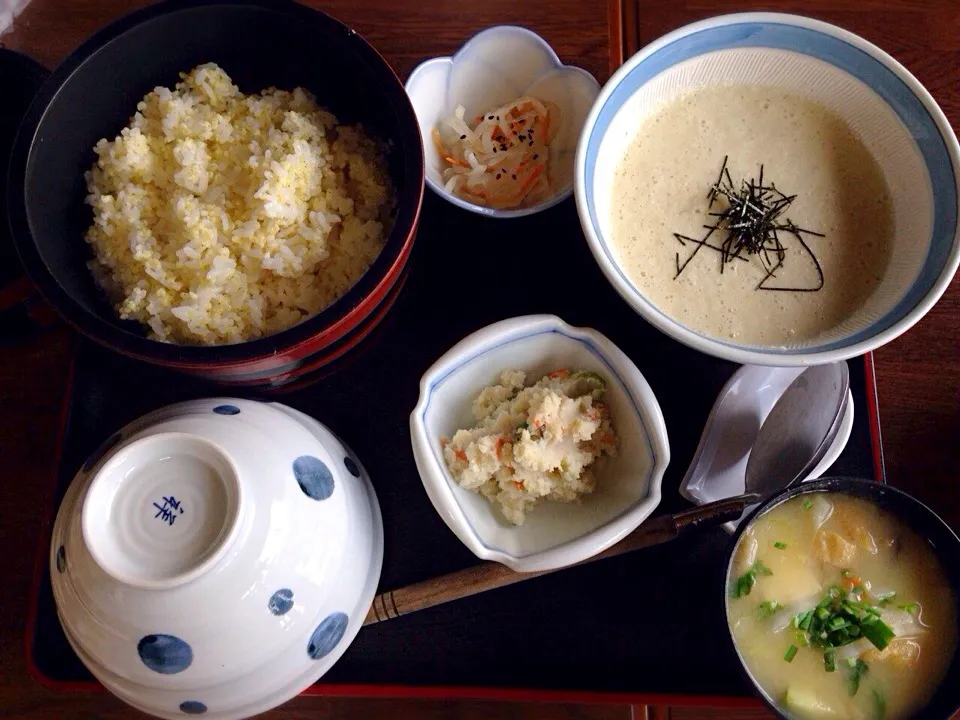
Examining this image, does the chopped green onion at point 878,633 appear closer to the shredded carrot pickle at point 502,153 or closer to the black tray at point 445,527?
the black tray at point 445,527

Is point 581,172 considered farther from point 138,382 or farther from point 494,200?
point 138,382

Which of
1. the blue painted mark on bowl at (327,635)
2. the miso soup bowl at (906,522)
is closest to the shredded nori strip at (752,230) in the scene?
the miso soup bowl at (906,522)

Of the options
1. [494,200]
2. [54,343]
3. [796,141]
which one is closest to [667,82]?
[796,141]

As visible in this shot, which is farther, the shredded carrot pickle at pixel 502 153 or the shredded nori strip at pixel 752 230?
the shredded carrot pickle at pixel 502 153

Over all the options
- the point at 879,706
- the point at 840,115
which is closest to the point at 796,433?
the point at 879,706

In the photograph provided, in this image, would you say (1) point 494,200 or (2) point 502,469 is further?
(1) point 494,200

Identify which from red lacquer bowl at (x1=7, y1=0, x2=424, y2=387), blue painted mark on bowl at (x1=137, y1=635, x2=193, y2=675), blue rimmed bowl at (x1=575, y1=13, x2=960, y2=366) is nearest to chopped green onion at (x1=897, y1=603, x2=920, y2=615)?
blue rimmed bowl at (x1=575, y1=13, x2=960, y2=366)
